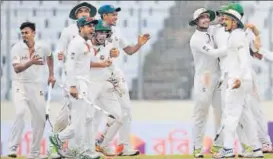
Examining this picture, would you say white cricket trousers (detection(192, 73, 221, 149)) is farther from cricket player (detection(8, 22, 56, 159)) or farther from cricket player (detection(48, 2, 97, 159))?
cricket player (detection(8, 22, 56, 159))

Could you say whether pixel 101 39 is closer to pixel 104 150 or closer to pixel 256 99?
pixel 104 150

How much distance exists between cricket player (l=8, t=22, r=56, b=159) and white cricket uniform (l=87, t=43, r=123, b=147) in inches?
20.8

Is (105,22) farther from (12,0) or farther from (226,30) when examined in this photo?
(12,0)

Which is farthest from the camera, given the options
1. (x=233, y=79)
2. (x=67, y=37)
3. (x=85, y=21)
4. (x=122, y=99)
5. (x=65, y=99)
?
(x=67, y=37)

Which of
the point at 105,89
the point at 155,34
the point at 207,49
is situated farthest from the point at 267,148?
the point at 155,34

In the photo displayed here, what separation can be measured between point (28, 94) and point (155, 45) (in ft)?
17.9

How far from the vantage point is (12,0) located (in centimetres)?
1648

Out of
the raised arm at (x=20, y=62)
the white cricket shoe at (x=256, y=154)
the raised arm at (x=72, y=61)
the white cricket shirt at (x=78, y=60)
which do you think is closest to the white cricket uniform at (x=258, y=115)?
the white cricket shoe at (x=256, y=154)

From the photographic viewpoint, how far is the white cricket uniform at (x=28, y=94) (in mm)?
11297

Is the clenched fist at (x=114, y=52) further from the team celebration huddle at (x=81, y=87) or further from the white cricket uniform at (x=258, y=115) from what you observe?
the white cricket uniform at (x=258, y=115)

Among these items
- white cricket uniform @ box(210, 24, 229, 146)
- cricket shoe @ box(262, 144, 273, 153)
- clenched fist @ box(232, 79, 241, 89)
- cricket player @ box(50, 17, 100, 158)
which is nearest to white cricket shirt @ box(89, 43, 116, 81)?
cricket player @ box(50, 17, 100, 158)

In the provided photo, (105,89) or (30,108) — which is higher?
(105,89)

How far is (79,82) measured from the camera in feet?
34.8

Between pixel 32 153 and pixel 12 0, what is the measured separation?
5.52 metres
